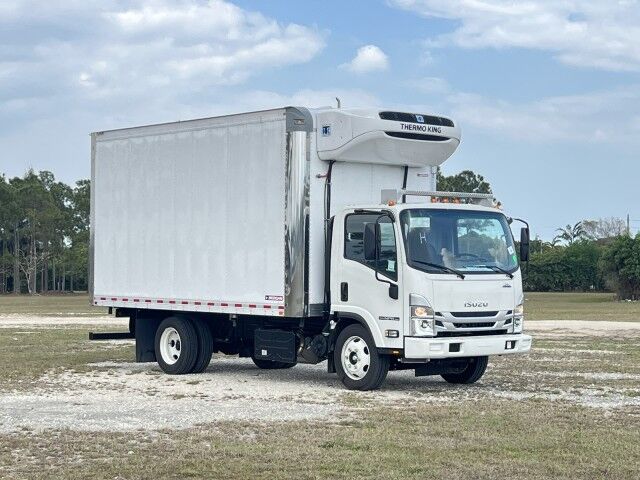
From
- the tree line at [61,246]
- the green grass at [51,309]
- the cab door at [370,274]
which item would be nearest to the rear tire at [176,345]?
the cab door at [370,274]

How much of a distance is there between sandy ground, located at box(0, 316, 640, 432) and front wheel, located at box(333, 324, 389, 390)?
0.25m

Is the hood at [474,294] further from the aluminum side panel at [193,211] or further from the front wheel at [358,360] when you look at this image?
the aluminum side panel at [193,211]

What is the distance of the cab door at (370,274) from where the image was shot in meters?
16.8

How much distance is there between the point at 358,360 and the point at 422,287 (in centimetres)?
158

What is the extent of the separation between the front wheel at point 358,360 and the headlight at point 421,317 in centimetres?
79

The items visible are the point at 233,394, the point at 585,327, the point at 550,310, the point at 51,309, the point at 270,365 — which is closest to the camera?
the point at 233,394

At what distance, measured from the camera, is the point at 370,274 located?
1722cm

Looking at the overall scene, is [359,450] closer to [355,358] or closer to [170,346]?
[355,358]

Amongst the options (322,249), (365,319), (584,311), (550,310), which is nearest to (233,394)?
(365,319)

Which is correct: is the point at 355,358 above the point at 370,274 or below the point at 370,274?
below

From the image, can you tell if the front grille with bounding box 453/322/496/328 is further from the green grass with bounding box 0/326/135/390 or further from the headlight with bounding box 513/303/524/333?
the green grass with bounding box 0/326/135/390

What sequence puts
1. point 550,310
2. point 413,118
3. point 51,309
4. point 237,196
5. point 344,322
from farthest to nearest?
point 51,309 < point 550,310 < point 237,196 < point 413,118 < point 344,322

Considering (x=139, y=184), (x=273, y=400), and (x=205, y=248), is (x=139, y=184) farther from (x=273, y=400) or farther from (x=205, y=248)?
(x=273, y=400)

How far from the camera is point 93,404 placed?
15695 millimetres
